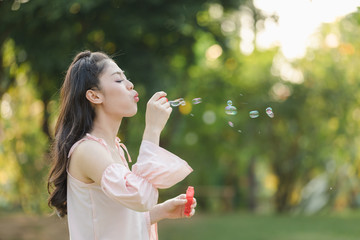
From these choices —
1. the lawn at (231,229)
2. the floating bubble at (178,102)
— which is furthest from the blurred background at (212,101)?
the floating bubble at (178,102)

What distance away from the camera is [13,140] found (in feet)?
Answer: 36.7

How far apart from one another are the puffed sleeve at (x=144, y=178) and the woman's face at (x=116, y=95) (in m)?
0.21

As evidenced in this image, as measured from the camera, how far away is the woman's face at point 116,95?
78.5 inches

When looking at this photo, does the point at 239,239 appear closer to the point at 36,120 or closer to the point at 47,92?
the point at 47,92

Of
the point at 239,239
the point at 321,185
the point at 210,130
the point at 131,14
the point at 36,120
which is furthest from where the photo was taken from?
the point at 321,185

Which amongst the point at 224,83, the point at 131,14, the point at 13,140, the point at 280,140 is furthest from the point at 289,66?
the point at 131,14

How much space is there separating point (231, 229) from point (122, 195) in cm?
945

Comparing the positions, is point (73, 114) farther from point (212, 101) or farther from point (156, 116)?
point (212, 101)

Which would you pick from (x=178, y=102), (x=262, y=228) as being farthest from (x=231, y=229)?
(x=178, y=102)

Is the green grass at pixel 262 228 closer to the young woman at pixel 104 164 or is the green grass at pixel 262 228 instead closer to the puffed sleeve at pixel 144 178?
the young woman at pixel 104 164

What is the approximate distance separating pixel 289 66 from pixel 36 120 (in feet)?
22.8

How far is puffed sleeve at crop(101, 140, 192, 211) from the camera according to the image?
5.78ft

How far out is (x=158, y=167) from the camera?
1.81 meters

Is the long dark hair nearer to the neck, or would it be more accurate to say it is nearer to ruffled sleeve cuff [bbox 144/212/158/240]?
the neck
